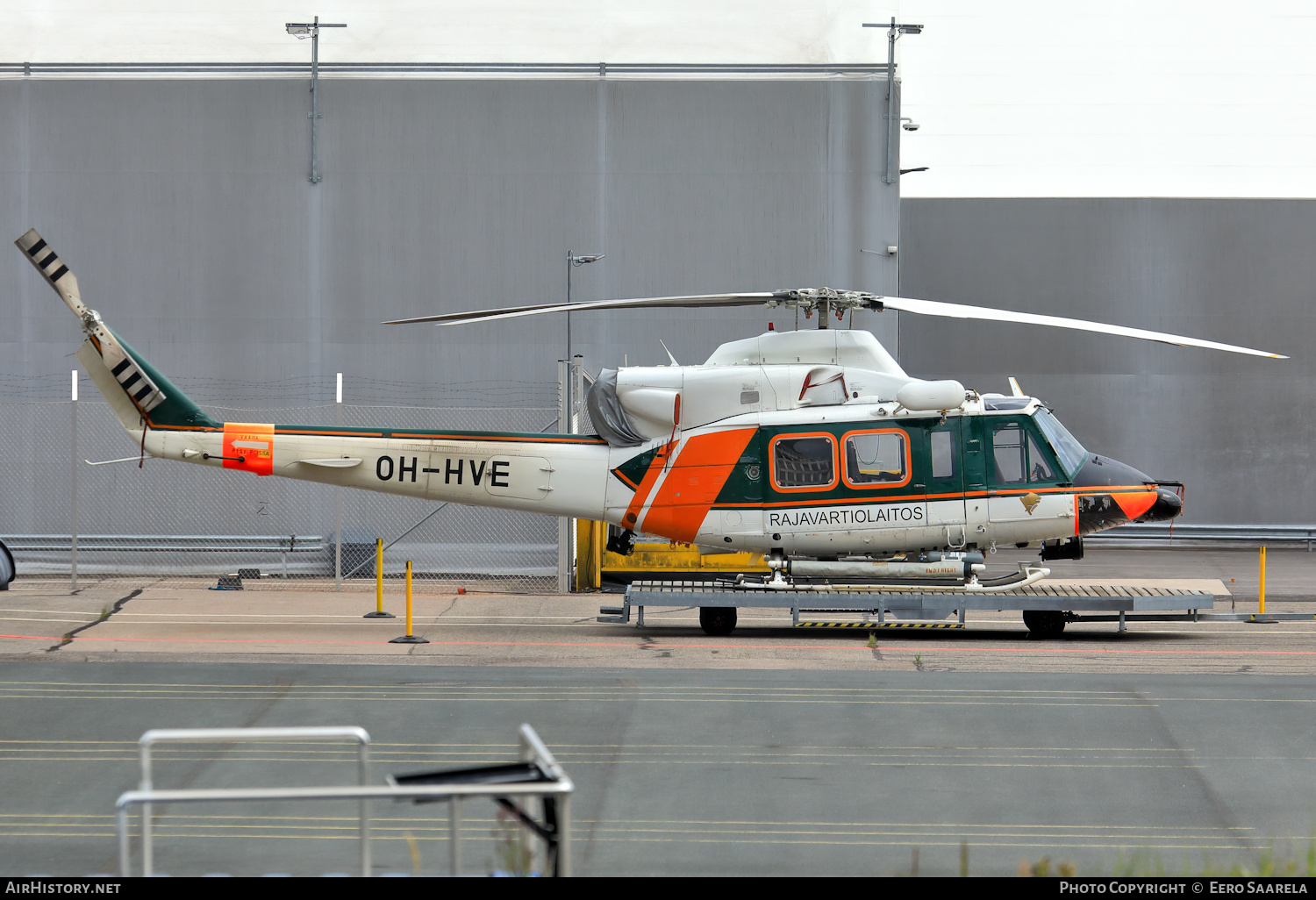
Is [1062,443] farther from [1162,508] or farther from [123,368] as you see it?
[123,368]

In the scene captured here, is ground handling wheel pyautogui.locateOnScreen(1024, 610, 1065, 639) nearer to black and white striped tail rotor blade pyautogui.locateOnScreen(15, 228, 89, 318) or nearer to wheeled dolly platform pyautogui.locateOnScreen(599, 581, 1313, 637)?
wheeled dolly platform pyautogui.locateOnScreen(599, 581, 1313, 637)

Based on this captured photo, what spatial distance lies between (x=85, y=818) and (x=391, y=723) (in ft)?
8.89

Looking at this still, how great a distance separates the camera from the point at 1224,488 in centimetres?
2542

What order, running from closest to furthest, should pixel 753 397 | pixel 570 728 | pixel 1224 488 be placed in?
pixel 570 728
pixel 753 397
pixel 1224 488

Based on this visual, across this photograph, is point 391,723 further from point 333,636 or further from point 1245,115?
point 1245,115

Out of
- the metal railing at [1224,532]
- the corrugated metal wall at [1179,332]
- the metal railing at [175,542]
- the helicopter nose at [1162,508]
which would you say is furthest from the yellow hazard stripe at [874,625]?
the corrugated metal wall at [1179,332]

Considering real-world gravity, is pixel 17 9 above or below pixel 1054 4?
below

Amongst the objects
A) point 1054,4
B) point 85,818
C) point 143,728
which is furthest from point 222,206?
point 1054,4

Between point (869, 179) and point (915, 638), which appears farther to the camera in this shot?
point (869, 179)

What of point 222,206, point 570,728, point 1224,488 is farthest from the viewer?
point 1224,488

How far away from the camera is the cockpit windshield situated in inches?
548

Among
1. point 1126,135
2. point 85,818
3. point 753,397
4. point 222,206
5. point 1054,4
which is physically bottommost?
point 85,818

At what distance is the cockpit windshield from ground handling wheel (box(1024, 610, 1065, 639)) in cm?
174

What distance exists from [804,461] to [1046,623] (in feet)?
11.7
